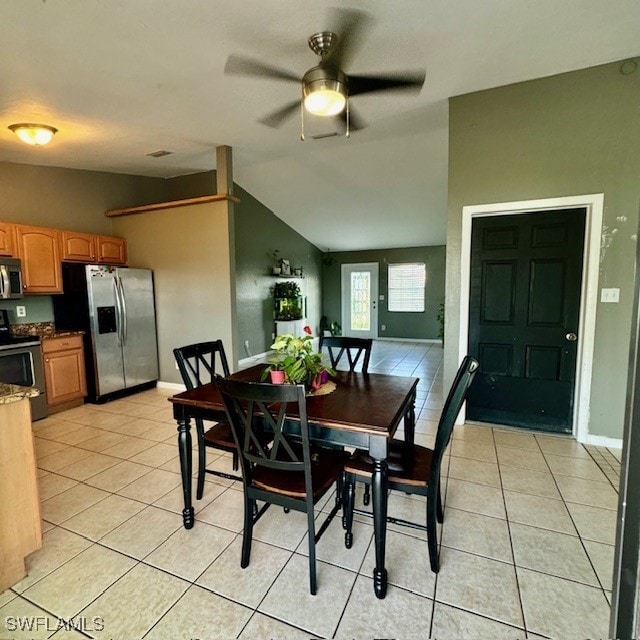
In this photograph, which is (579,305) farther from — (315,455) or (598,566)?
(315,455)

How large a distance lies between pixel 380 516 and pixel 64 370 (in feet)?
12.7

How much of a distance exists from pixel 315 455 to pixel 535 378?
243 cm

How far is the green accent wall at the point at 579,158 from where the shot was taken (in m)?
2.73

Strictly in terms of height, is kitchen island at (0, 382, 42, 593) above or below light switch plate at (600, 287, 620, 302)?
below

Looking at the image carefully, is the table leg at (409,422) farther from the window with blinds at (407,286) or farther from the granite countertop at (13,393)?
the window with blinds at (407,286)

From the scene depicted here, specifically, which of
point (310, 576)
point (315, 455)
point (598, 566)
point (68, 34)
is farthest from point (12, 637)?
point (68, 34)

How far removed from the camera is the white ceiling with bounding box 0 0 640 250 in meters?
1.94

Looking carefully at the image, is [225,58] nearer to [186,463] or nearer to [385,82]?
[385,82]

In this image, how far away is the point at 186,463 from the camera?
1915 mm

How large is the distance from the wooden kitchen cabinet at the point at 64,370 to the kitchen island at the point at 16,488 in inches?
92.1

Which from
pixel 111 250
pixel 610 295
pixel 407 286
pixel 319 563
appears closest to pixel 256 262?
pixel 111 250

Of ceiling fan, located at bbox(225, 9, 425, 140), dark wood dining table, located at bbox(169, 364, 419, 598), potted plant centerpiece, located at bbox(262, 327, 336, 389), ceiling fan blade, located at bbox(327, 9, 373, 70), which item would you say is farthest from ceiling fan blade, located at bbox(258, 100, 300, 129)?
dark wood dining table, located at bbox(169, 364, 419, 598)

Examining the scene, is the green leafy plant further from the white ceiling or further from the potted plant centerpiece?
the potted plant centerpiece

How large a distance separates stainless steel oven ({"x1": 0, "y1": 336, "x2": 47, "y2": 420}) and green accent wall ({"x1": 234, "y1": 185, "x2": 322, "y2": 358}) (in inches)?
99.5
